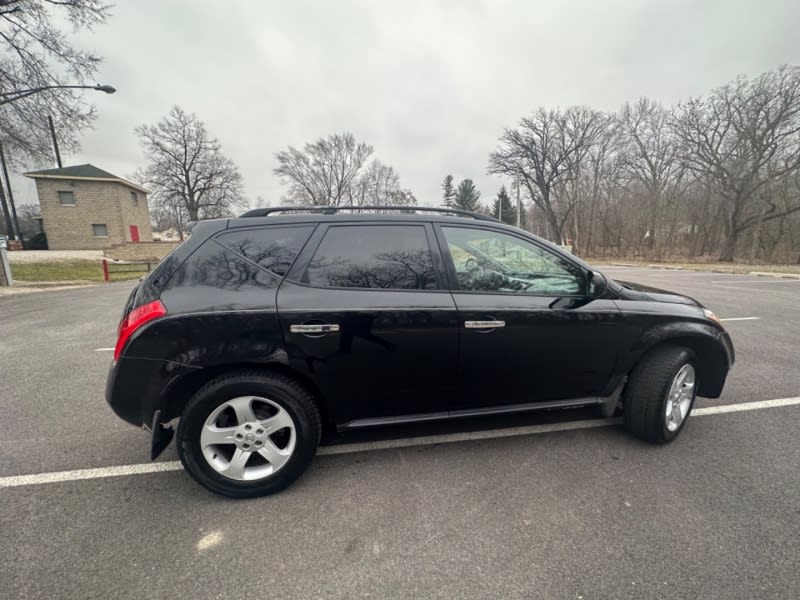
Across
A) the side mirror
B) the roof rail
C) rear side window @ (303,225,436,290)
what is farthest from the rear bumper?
the side mirror

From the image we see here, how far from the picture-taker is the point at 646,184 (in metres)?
29.8

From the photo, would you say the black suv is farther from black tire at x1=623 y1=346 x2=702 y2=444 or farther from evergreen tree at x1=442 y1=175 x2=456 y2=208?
evergreen tree at x1=442 y1=175 x2=456 y2=208

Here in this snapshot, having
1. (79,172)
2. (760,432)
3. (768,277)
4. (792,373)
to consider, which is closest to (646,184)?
(768,277)

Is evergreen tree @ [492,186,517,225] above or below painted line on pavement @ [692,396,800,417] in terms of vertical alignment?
above

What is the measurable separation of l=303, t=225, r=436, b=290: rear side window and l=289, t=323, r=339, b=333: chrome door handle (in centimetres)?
27

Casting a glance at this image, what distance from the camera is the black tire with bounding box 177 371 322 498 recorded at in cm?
206

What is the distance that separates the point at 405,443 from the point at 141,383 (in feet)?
6.10

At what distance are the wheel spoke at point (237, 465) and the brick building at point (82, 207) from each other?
33.4m

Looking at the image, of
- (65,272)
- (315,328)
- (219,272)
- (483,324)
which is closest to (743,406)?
(483,324)

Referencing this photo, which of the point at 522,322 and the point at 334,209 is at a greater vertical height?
the point at 334,209

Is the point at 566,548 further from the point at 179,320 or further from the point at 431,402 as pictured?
the point at 179,320

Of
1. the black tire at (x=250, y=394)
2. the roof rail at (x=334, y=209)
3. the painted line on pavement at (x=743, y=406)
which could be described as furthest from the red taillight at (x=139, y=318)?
the painted line on pavement at (x=743, y=406)

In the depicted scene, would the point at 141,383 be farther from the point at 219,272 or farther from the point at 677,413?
the point at 677,413

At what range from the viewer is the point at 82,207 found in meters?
27.2
